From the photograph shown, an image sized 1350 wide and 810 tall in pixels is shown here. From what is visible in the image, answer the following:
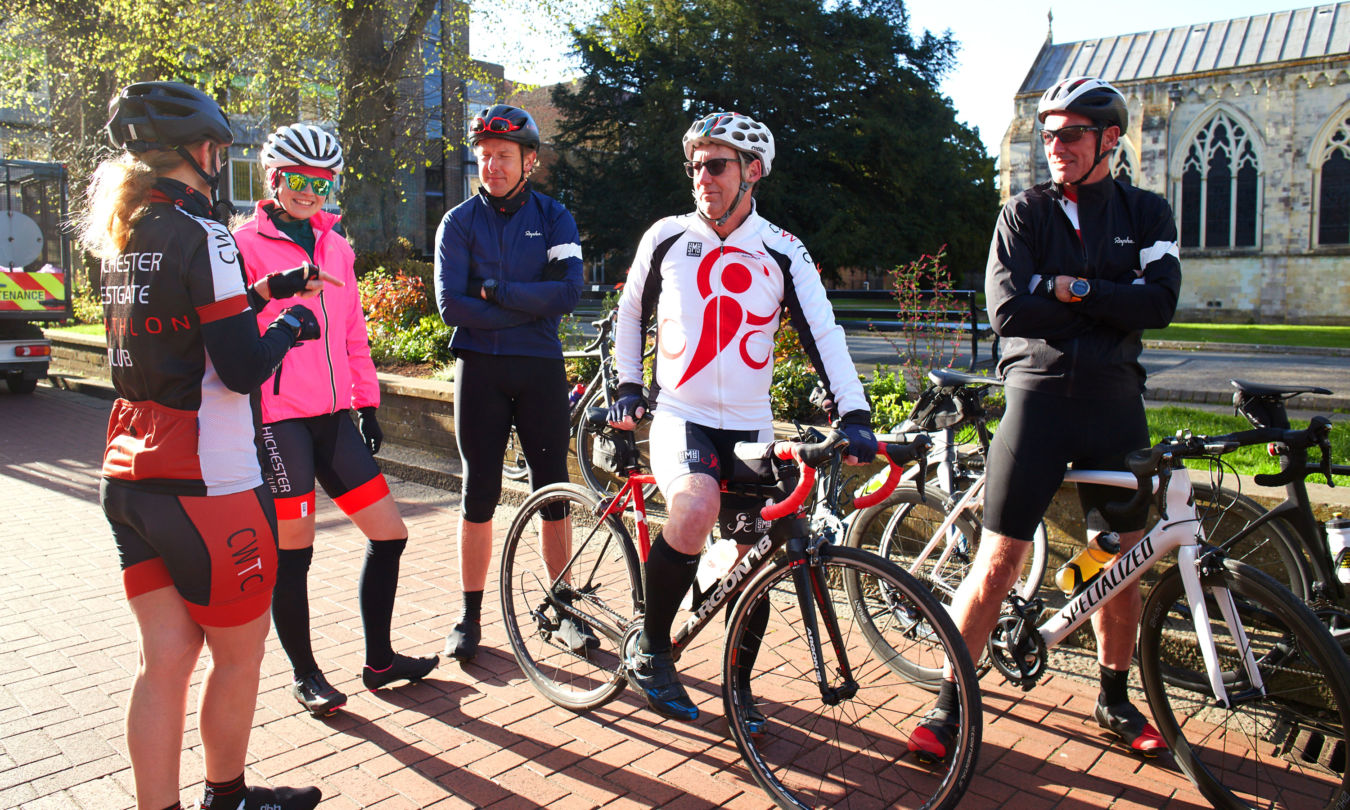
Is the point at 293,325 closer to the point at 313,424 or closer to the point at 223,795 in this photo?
the point at 313,424

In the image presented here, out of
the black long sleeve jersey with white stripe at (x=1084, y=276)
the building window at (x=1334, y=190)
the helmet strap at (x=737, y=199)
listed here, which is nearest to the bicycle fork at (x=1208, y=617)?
the black long sleeve jersey with white stripe at (x=1084, y=276)

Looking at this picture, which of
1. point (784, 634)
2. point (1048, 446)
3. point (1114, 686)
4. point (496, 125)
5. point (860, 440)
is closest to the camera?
point (860, 440)

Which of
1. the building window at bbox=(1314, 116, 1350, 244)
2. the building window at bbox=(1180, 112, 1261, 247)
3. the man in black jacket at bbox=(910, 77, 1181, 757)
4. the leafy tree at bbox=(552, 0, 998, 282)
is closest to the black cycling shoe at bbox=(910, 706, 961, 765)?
the man in black jacket at bbox=(910, 77, 1181, 757)

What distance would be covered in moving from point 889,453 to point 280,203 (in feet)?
8.32

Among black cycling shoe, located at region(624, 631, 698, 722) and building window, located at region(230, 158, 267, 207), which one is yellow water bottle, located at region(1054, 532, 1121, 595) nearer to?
black cycling shoe, located at region(624, 631, 698, 722)

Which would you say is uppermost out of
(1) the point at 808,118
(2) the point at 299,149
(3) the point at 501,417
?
(1) the point at 808,118

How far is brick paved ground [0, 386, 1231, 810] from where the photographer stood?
10.5 ft

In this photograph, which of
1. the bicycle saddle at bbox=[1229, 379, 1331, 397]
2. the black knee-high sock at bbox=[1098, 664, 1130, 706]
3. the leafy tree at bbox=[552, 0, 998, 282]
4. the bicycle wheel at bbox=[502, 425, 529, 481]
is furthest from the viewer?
the leafy tree at bbox=[552, 0, 998, 282]

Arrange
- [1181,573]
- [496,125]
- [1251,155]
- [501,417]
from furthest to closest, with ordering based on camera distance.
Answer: [1251,155]
[501,417]
[496,125]
[1181,573]

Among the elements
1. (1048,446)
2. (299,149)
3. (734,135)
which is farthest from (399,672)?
(1048,446)

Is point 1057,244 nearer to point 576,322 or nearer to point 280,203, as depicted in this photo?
point 280,203

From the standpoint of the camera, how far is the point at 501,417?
169 inches

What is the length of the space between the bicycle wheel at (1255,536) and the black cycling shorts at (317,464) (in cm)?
322

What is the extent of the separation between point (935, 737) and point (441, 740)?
1.76 meters
